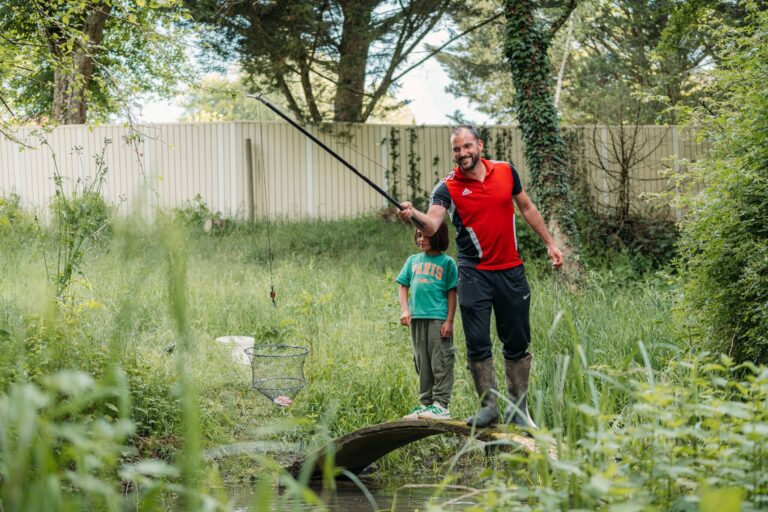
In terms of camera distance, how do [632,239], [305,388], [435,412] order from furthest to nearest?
[632,239]
[305,388]
[435,412]

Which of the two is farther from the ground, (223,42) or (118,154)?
(223,42)

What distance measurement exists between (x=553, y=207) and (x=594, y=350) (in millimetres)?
4759

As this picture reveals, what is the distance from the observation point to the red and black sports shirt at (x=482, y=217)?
201 inches

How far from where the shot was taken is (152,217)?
81.0 inches

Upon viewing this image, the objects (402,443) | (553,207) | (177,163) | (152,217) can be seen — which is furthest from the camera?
(177,163)

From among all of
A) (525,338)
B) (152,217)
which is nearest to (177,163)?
(525,338)

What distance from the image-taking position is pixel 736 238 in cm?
498

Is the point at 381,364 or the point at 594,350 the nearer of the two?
the point at 594,350

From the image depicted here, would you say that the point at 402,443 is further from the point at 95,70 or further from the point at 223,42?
the point at 95,70

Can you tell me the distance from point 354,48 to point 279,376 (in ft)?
27.9

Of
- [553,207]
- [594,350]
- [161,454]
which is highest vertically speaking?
[553,207]

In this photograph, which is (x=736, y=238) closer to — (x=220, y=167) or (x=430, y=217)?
(x=430, y=217)

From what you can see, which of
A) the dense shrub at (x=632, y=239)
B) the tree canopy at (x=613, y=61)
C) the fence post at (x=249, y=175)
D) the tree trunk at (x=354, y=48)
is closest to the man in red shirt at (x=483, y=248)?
the dense shrub at (x=632, y=239)

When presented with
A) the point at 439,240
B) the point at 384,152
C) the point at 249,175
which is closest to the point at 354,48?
the point at 384,152
